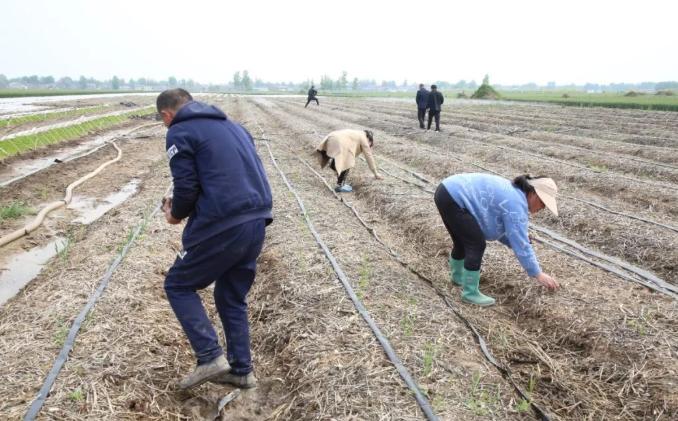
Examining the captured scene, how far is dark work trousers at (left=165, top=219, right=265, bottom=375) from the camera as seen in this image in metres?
2.66

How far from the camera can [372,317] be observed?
155 inches

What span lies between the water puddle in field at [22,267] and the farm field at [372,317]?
0.03 metres

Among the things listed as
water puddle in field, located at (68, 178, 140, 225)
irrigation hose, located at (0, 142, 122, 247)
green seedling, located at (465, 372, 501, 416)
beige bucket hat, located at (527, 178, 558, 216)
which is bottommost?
water puddle in field, located at (68, 178, 140, 225)

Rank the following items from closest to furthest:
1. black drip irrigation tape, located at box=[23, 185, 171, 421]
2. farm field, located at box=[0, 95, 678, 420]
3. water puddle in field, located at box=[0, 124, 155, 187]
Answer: black drip irrigation tape, located at box=[23, 185, 171, 421] < farm field, located at box=[0, 95, 678, 420] < water puddle in field, located at box=[0, 124, 155, 187]

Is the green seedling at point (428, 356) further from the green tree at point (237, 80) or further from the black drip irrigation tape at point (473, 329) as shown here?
the green tree at point (237, 80)

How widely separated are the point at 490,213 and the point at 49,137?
1441 centimetres

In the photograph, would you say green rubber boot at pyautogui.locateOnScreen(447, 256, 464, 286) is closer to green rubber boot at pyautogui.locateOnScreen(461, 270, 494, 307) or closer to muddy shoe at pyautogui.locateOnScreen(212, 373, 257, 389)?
green rubber boot at pyautogui.locateOnScreen(461, 270, 494, 307)

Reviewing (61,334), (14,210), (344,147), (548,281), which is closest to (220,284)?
(61,334)

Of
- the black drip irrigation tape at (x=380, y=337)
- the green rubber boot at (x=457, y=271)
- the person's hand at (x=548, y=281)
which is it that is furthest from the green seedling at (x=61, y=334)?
the person's hand at (x=548, y=281)

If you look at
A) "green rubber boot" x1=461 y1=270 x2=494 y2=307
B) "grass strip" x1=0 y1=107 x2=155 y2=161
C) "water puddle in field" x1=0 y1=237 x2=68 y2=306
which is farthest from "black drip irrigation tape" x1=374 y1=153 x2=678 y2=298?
"grass strip" x1=0 y1=107 x2=155 y2=161

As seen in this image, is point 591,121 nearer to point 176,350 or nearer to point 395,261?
point 395,261

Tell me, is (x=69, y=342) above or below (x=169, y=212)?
below

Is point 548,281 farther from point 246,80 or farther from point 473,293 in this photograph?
point 246,80

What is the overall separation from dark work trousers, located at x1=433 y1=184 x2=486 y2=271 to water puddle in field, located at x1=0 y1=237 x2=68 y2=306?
171 inches
